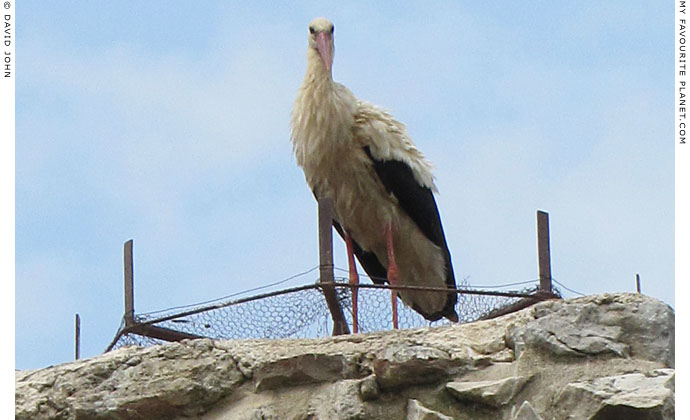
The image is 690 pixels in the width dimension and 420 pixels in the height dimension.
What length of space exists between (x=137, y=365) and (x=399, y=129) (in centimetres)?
298

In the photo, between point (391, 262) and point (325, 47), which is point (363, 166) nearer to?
point (391, 262)

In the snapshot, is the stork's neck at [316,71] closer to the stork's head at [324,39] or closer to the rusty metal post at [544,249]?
the stork's head at [324,39]

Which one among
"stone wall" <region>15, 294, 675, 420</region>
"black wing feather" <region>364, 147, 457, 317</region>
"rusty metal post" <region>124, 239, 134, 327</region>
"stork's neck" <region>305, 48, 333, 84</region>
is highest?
"stork's neck" <region>305, 48, 333, 84</region>

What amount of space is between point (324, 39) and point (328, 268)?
7.86 ft

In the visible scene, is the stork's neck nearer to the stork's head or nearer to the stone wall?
the stork's head

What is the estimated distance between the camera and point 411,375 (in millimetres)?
5168

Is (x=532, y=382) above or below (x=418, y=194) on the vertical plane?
below

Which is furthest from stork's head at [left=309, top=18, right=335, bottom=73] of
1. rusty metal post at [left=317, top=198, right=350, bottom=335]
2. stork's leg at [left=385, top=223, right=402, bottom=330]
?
rusty metal post at [left=317, top=198, right=350, bottom=335]

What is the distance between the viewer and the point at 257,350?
548 cm

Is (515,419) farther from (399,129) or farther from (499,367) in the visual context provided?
(399,129)

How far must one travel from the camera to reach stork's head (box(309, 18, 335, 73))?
26.3ft

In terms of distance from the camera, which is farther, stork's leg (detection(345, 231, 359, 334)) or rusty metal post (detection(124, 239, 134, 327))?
stork's leg (detection(345, 231, 359, 334))

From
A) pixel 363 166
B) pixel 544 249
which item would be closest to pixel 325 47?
pixel 363 166

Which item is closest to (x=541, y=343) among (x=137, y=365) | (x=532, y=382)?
(x=532, y=382)
